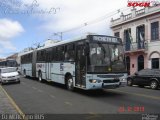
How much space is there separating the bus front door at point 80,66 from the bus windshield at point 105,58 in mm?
658

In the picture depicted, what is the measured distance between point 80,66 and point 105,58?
167 centimetres

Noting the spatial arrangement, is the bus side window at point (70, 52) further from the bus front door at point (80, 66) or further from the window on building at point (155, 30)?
the window on building at point (155, 30)

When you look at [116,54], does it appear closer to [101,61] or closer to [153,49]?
[101,61]

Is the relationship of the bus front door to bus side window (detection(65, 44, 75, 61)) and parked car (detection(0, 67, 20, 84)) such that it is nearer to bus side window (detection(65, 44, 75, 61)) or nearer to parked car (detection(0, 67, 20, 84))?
bus side window (detection(65, 44, 75, 61))

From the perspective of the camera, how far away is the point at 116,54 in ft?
49.8

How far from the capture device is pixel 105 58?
14.6 metres

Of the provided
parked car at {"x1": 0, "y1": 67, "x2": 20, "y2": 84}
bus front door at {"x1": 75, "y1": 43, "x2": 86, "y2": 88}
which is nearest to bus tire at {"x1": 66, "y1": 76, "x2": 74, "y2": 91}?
bus front door at {"x1": 75, "y1": 43, "x2": 86, "y2": 88}

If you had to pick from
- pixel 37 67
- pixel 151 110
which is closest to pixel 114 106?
pixel 151 110

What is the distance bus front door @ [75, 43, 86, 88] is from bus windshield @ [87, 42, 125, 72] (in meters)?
0.66

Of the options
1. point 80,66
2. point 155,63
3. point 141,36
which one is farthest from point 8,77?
point 141,36

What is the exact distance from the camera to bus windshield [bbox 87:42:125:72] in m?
14.4

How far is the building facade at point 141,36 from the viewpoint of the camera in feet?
105

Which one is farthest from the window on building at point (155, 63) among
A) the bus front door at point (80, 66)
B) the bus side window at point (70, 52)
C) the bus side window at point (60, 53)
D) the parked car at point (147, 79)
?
the bus front door at point (80, 66)

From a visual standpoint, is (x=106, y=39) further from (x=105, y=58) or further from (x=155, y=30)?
(x=155, y=30)
